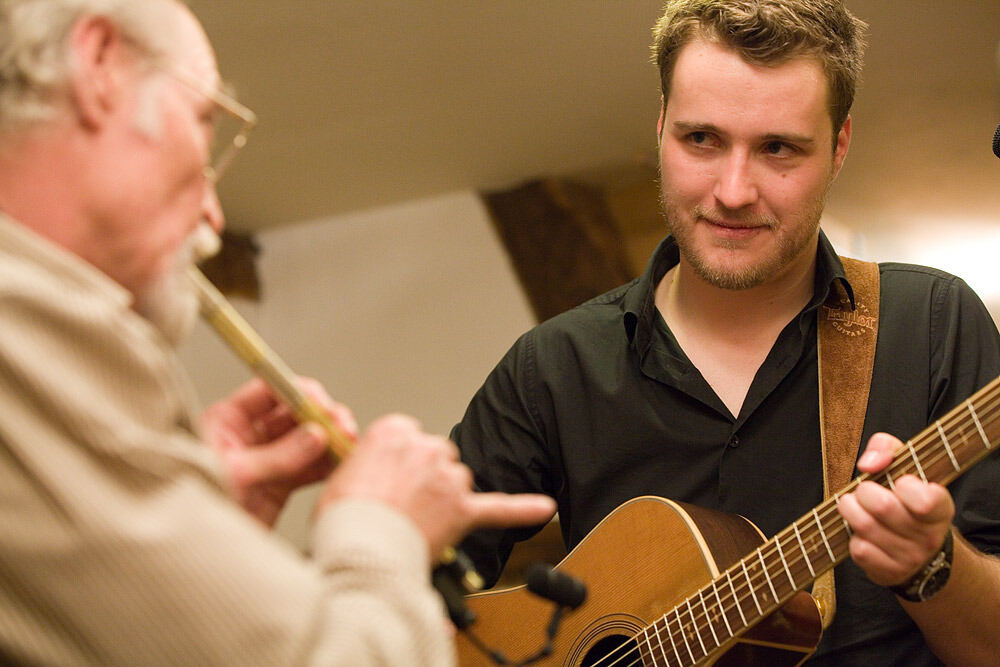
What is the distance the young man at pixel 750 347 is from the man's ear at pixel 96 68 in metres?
1.02

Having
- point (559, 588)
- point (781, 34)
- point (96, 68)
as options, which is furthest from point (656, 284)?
point (96, 68)

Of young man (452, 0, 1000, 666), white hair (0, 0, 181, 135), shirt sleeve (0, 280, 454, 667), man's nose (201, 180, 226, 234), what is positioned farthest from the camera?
young man (452, 0, 1000, 666)

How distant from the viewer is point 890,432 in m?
1.57

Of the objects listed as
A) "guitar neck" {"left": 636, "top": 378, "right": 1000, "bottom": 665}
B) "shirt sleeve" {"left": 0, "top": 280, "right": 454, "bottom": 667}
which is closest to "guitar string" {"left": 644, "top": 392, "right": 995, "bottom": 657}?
"guitar neck" {"left": 636, "top": 378, "right": 1000, "bottom": 665}

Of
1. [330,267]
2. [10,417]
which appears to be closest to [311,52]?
[330,267]

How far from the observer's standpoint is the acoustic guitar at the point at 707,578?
1.24 m

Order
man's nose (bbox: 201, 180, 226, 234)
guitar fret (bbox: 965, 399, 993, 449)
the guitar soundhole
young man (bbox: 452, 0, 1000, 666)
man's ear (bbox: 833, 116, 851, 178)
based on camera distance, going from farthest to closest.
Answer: man's ear (bbox: 833, 116, 851, 178), young man (bbox: 452, 0, 1000, 666), the guitar soundhole, guitar fret (bbox: 965, 399, 993, 449), man's nose (bbox: 201, 180, 226, 234)

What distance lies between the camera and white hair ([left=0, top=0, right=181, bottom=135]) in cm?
81

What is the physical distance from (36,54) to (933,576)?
1.21m

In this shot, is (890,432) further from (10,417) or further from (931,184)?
(931,184)

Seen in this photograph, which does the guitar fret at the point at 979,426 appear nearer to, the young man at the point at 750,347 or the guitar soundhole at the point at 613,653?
the young man at the point at 750,347

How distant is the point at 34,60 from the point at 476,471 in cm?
116

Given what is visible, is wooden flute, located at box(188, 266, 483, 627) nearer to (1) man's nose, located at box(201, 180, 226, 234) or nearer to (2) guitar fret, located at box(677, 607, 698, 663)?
(1) man's nose, located at box(201, 180, 226, 234)

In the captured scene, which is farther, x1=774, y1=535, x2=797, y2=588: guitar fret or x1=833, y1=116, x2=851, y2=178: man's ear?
x1=833, y1=116, x2=851, y2=178: man's ear
